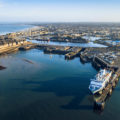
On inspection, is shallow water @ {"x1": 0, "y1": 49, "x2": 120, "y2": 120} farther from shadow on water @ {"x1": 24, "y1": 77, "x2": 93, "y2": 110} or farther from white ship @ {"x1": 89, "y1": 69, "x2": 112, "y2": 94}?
white ship @ {"x1": 89, "y1": 69, "x2": 112, "y2": 94}

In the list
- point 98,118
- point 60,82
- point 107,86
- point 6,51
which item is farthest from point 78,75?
point 6,51

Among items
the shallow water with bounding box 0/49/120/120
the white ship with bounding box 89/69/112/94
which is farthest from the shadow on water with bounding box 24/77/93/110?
the white ship with bounding box 89/69/112/94

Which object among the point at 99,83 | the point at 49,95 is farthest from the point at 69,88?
the point at 99,83

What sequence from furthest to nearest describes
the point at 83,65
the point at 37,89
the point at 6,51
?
the point at 6,51, the point at 83,65, the point at 37,89

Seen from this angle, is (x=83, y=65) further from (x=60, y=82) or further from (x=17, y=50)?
(x=17, y=50)

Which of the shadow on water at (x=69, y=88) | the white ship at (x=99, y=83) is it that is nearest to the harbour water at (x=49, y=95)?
the shadow on water at (x=69, y=88)

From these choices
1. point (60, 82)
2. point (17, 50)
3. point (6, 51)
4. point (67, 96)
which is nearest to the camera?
point (67, 96)

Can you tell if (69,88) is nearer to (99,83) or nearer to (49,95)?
(49,95)

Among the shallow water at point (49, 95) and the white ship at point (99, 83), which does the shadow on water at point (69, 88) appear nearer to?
the shallow water at point (49, 95)
